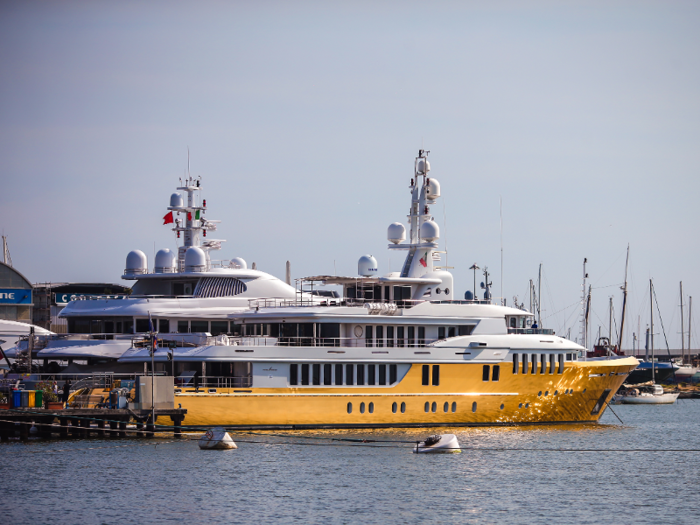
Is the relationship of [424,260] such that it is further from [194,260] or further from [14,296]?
[14,296]

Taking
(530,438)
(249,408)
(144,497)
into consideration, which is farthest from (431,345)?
(144,497)

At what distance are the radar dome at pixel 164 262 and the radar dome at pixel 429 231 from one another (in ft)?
46.5

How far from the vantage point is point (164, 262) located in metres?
58.1

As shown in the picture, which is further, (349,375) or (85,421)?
(349,375)

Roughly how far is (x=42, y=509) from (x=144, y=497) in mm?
3196

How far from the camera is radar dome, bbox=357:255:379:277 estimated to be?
52.5 meters

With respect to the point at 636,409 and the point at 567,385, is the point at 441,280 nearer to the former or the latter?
the point at 567,385

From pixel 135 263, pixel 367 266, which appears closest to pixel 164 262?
pixel 135 263

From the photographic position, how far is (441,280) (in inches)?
2116

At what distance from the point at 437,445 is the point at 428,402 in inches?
269

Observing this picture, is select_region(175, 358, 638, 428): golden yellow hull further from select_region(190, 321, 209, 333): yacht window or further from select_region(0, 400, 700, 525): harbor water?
select_region(190, 321, 209, 333): yacht window

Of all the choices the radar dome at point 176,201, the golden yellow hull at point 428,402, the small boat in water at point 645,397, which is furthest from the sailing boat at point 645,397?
the radar dome at point 176,201

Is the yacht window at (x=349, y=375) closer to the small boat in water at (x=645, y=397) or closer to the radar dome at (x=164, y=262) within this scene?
the radar dome at (x=164, y=262)

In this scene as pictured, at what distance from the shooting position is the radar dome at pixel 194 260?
56.1 m
